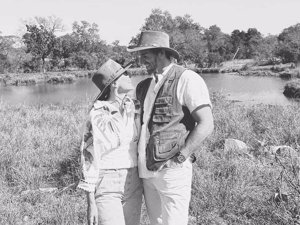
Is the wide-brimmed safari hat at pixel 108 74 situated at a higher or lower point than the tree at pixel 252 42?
lower

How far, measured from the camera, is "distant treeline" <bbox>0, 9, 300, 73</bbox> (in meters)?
48.1

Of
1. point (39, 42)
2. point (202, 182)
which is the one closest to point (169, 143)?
point (202, 182)

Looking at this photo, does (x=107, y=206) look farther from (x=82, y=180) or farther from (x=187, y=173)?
(x=187, y=173)

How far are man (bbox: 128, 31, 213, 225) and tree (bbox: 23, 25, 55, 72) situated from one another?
52484 millimetres

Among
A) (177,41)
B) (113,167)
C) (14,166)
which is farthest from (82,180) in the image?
(177,41)

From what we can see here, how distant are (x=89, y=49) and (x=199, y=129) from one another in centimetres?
5734

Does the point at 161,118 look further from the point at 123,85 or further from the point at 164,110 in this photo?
the point at 123,85

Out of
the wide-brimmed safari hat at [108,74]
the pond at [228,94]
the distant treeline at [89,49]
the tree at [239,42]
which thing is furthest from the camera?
the tree at [239,42]

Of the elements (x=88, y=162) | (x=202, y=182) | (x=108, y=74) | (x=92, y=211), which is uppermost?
(x=108, y=74)

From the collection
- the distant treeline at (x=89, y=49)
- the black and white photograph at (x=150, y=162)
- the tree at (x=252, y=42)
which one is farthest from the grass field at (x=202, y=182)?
the tree at (x=252, y=42)

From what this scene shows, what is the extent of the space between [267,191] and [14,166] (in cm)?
335

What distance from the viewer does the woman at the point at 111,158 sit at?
206 centimetres

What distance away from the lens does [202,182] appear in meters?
3.71

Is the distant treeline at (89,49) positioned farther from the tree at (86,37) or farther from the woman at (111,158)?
the woman at (111,158)
